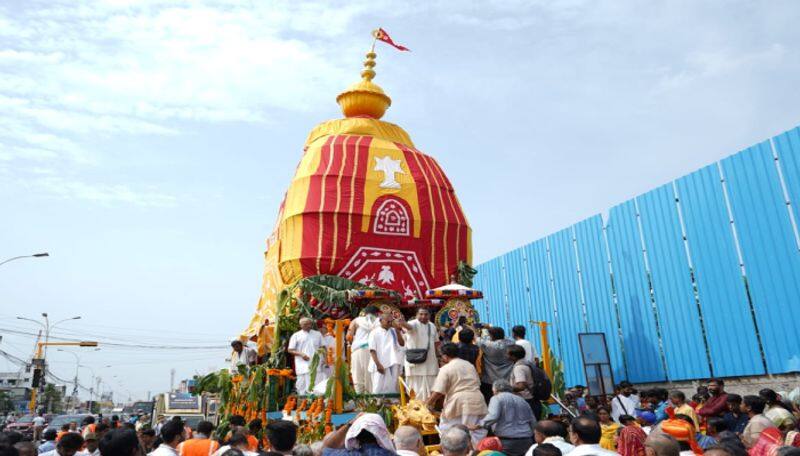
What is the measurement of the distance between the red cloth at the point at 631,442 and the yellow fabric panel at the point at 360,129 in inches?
448

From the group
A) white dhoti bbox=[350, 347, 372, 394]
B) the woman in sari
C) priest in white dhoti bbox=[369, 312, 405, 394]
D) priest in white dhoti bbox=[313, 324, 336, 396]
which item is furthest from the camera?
priest in white dhoti bbox=[313, 324, 336, 396]

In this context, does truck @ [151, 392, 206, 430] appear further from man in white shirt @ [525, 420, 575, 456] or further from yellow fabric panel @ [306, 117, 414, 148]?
man in white shirt @ [525, 420, 575, 456]

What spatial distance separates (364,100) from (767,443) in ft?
41.9

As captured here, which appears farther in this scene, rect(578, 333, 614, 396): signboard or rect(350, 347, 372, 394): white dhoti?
rect(578, 333, 614, 396): signboard

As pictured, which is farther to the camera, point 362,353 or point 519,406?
point 362,353

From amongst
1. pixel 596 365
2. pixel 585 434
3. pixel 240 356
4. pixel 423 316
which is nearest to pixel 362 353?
pixel 423 316

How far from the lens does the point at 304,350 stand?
9.34 m

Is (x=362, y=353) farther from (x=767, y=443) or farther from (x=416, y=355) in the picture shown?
(x=767, y=443)

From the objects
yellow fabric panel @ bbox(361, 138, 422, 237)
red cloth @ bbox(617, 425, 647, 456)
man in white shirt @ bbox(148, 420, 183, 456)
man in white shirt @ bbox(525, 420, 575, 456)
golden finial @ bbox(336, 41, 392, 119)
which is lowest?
red cloth @ bbox(617, 425, 647, 456)

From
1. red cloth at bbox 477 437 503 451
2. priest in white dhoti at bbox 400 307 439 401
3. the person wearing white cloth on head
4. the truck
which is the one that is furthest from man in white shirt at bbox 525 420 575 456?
the truck

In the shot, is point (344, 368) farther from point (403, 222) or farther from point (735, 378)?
point (735, 378)

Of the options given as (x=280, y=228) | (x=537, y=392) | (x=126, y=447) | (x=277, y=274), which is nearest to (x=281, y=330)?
(x=277, y=274)

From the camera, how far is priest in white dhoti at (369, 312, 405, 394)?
7.77m

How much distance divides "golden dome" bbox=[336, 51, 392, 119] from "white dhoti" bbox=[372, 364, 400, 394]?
9168 millimetres
